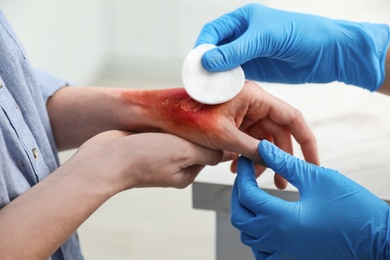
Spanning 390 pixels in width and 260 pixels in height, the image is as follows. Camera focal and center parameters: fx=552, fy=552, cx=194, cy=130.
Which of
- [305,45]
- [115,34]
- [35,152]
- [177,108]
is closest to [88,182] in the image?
[35,152]

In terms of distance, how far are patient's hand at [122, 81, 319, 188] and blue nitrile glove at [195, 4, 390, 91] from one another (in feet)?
0.38

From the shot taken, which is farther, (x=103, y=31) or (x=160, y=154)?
(x=103, y=31)

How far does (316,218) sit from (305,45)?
428 mm

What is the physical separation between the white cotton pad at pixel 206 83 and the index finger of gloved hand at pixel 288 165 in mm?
123

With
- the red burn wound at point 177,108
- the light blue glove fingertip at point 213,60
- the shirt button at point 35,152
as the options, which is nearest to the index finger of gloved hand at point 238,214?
the red burn wound at point 177,108

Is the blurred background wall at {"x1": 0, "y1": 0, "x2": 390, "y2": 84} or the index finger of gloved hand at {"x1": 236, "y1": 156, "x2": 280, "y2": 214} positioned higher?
the index finger of gloved hand at {"x1": 236, "y1": 156, "x2": 280, "y2": 214}

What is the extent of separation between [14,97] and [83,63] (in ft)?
6.82

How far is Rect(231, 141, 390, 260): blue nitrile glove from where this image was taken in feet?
3.23

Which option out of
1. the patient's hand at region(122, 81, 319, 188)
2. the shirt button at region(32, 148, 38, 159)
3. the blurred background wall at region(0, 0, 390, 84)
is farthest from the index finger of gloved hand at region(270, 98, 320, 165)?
the blurred background wall at region(0, 0, 390, 84)

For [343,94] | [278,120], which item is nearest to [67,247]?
[278,120]

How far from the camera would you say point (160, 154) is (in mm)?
1017

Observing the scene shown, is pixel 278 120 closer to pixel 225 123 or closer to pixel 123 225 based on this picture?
pixel 225 123

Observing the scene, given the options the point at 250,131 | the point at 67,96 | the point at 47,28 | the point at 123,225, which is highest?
the point at 67,96

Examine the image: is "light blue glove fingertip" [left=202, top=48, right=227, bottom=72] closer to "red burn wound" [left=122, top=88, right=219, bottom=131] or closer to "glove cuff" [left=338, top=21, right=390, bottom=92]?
"red burn wound" [left=122, top=88, right=219, bottom=131]
